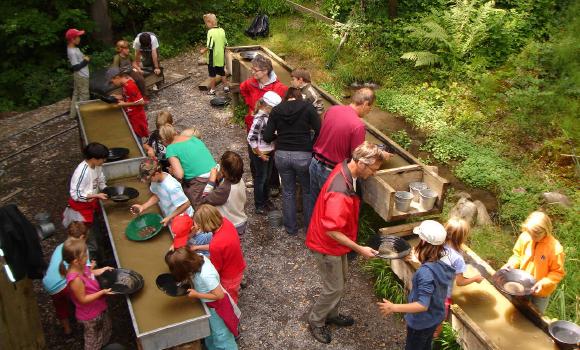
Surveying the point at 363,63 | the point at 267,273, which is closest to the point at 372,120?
the point at 363,63

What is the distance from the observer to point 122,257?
4918 mm

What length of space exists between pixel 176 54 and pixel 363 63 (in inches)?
193

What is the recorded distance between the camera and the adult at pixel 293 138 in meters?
6.07

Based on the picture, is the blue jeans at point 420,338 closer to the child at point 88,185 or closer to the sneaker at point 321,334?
the sneaker at point 321,334

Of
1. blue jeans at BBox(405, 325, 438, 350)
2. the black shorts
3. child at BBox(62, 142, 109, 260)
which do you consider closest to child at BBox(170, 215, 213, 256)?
child at BBox(62, 142, 109, 260)

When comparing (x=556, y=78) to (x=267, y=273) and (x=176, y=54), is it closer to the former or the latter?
(x=267, y=273)

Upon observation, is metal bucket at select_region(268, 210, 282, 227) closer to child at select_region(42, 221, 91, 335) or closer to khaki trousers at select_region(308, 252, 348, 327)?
khaki trousers at select_region(308, 252, 348, 327)

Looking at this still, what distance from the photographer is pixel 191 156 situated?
5762mm

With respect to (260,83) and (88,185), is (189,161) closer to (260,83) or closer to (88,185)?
(88,185)

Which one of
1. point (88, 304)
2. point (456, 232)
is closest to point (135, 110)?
point (88, 304)

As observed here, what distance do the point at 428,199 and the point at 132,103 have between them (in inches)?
174

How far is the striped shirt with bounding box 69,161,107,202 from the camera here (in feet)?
A: 17.8

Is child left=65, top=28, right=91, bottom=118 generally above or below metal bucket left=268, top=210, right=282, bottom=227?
above

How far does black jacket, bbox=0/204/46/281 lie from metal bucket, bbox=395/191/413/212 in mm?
3774
